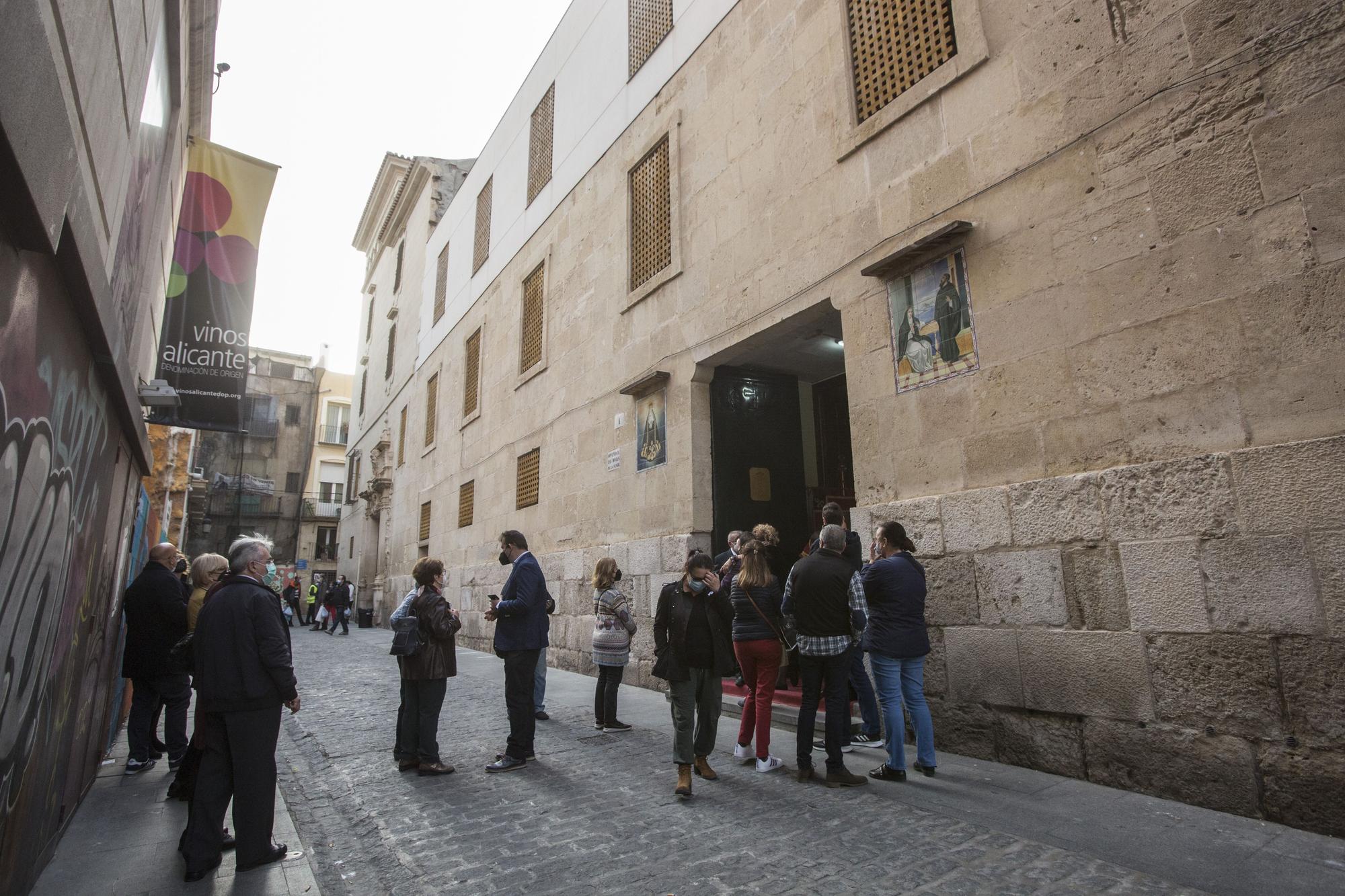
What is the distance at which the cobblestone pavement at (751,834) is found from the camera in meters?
2.97

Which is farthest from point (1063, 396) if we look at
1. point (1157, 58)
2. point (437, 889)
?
point (437, 889)

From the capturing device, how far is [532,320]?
13.4 m

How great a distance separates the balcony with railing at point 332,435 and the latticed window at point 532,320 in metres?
31.0

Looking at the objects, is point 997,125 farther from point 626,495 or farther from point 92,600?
point 92,600

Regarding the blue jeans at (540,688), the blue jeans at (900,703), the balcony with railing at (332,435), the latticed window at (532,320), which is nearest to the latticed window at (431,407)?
the latticed window at (532,320)

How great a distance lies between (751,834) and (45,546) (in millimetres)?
3445

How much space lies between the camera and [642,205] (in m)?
10.1

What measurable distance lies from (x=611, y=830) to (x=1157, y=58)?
5774mm

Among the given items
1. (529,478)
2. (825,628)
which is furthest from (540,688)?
(529,478)

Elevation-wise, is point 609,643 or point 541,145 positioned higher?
point 541,145

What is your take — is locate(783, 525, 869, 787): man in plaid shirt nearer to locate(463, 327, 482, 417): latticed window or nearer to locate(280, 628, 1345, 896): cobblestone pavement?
locate(280, 628, 1345, 896): cobblestone pavement

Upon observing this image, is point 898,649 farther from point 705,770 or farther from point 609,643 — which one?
point 609,643

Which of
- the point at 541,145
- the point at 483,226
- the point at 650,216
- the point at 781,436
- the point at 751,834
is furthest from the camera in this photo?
the point at 483,226

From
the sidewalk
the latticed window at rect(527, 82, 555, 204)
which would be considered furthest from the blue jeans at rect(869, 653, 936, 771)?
the latticed window at rect(527, 82, 555, 204)
